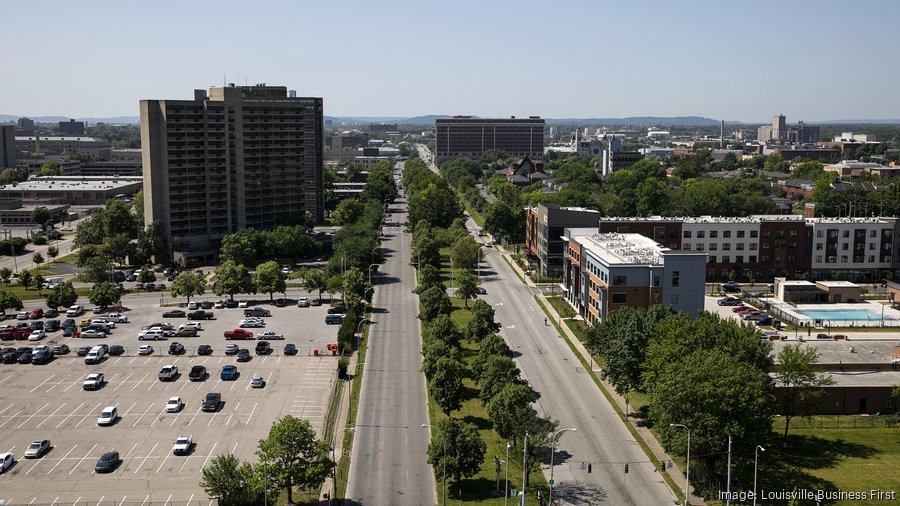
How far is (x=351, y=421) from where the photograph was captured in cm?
5138

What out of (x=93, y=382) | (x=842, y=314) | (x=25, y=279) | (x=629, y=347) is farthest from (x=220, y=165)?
(x=842, y=314)

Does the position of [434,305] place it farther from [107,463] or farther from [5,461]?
[5,461]

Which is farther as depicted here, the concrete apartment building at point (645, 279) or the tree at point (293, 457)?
the concrete apartment building at point (645, 279)

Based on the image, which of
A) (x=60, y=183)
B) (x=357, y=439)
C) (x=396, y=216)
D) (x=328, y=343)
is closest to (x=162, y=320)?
(x=328, y=343)

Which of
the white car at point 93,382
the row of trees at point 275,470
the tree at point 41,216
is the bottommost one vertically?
the white car at point 93,382

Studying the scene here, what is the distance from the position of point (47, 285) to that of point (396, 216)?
83.7 metres

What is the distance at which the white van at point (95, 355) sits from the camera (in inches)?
2566

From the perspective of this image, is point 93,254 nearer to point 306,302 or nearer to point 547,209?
point 306,302

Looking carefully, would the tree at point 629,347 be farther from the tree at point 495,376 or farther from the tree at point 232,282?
the tree at point 232,282

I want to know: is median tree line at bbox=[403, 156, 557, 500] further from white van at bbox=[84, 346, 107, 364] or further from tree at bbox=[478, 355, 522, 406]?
white van at bbox=[84, 346, 107, 364]

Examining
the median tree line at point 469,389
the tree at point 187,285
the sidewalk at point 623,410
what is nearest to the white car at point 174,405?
the median tree line at point 469,389

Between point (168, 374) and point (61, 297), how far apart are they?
95.3 feet

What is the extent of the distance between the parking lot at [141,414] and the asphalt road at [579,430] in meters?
15.7

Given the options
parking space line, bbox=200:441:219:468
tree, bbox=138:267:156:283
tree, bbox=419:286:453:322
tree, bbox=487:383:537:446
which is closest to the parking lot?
parking space line, bbox=200:441:219:468
